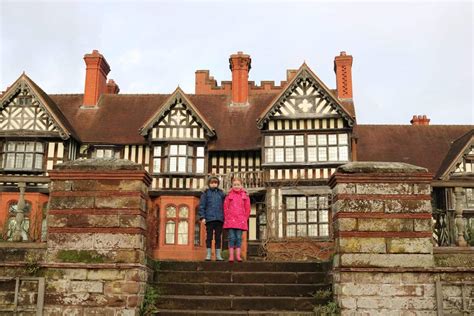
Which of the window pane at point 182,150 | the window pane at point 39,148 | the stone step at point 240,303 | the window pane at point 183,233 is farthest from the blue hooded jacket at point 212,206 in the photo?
the window pane at point 39,148

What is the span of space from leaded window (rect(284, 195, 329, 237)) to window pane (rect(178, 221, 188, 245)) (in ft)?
12.3

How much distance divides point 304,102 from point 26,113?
11.1m

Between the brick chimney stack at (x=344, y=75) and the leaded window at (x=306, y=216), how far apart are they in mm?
5783

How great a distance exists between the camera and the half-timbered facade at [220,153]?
835 inches

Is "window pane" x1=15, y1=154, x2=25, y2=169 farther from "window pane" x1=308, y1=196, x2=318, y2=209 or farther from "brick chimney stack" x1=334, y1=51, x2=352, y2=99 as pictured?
"brick chimney stack" x1=334, y1=51, x2=352, y2=99

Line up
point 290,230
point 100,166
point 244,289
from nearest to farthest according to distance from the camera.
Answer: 1. point 100,166
2. point 244,289
3. point 290,230

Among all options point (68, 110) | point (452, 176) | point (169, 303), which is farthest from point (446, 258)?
point (68, 110)

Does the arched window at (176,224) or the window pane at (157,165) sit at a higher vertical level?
the window pane at (157,165)

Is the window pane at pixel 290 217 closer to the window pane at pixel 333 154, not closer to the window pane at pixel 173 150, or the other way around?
the window pane at pixel 333 154

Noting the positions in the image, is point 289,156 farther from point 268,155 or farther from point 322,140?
point 322,140

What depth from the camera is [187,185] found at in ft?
72.9

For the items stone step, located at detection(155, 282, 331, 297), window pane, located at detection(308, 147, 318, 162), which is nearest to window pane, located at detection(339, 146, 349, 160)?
window pane, located at detection(308, 147, 318, 162)

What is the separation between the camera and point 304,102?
22.0 metres

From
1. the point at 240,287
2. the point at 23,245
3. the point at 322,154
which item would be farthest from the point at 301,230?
the point at 23,245
